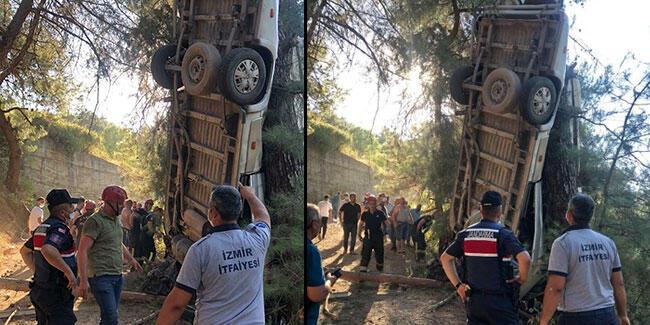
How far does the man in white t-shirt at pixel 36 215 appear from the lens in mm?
3172

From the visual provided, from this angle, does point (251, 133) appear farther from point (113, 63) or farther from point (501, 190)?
point (501, 190)

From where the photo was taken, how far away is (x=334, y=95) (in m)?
3.67

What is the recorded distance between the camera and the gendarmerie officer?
3.00m

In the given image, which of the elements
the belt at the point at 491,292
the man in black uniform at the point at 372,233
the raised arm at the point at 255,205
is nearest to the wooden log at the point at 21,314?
the raised arm at the point at 255,205

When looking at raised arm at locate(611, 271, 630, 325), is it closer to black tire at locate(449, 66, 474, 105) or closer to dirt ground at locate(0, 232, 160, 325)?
black tire at locate(449, 66, 474, 105)

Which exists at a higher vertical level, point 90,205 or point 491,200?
point 491,200

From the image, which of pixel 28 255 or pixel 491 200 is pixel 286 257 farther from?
pixel 28 255

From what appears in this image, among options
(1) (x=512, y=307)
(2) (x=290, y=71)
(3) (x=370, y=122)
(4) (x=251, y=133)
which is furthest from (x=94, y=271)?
(1) (x=512, y=307)

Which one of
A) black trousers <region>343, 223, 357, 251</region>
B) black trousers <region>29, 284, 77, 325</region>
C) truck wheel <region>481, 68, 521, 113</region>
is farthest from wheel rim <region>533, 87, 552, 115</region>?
black trousers <region>29, 284, 77, 325</region>

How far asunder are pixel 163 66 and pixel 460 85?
A: 1.63m

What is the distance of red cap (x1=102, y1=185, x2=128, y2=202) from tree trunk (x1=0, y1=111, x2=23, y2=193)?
Answer: 0.46m

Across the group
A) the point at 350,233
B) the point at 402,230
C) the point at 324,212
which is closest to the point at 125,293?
the point at 324,212

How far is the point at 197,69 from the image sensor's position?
3.04 m

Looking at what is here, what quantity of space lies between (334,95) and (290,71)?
370 millimetres
